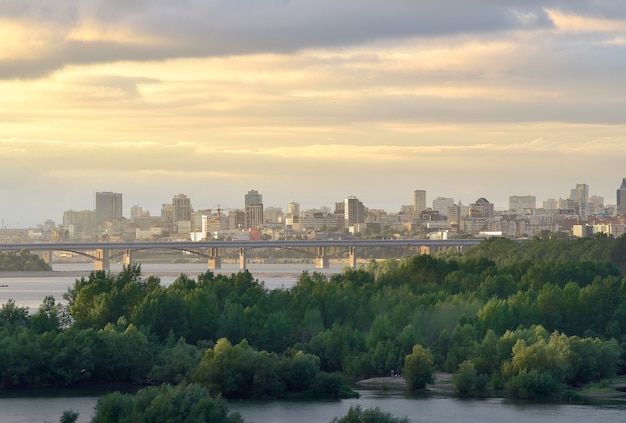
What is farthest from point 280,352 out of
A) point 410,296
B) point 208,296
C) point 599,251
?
point 599,251

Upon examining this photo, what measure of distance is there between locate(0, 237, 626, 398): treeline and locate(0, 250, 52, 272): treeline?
98462 mm

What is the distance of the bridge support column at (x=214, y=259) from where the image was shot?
7318 inches

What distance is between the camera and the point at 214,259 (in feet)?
616

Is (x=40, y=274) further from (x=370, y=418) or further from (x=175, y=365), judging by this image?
(x=370, y=418)

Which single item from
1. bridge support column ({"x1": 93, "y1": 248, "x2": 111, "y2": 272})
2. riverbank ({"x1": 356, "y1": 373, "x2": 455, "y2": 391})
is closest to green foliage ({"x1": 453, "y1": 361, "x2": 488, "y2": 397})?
riverbank ({"x1": 356, "y1": 373, "x2": 455, "y2": 391})

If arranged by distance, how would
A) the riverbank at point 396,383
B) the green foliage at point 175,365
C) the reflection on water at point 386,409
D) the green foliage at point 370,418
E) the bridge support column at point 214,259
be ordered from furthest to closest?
the bridge support column at point 214,259 < the riverbank at point 396,383 < the green foliage at point 175,365 < the reflection on water at point 386,409 < the green foliage at point 370,418

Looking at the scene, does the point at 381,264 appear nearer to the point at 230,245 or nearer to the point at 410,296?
the point at 230,245

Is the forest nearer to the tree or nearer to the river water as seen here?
the tree

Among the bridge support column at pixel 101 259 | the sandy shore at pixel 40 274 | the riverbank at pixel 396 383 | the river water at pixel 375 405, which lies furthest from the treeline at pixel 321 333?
the sandy shore at pixel 40 274

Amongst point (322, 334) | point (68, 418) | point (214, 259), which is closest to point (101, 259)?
point (214, 259)

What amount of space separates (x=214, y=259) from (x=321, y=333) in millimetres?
113012

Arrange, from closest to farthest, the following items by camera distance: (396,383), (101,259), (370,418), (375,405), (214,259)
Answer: (370,418), (375,405), (396,383), (101,259), (214,259)

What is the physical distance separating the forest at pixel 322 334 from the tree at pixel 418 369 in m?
0.07

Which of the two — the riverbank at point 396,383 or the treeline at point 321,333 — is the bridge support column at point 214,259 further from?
the riverbank at point 396,383
